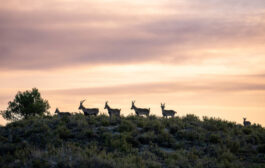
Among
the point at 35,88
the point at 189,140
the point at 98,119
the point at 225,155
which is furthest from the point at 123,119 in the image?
the point at 35,88

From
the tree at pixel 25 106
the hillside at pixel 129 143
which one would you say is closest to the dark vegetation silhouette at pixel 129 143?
the hillside at pixel 129 143

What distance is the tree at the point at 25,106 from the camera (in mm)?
50625

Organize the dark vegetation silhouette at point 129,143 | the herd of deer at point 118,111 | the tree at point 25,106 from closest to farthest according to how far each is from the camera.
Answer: the dark vegetation silhouette at point 129,143 → the herd of deer at point 118,111 → the tree at point 25,106

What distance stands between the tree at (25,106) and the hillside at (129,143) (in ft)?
71.1

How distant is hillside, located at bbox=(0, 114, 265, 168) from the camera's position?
2055cm

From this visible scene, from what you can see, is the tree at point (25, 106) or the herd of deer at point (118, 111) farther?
the tree at point (25, 106)

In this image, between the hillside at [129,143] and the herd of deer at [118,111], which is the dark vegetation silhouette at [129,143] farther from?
the herd of deer at [118,111]

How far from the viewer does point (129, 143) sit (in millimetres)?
24438

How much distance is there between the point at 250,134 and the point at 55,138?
15028 mm

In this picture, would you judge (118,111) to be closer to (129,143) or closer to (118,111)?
(118,111)

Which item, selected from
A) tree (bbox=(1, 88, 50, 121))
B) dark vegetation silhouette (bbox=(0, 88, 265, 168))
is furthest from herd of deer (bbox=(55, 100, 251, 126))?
tree (bbox=(1, 88, 50, 121))

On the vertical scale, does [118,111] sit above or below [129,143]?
above

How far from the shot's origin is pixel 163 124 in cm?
2862

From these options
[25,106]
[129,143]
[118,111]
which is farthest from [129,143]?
[25,106]
